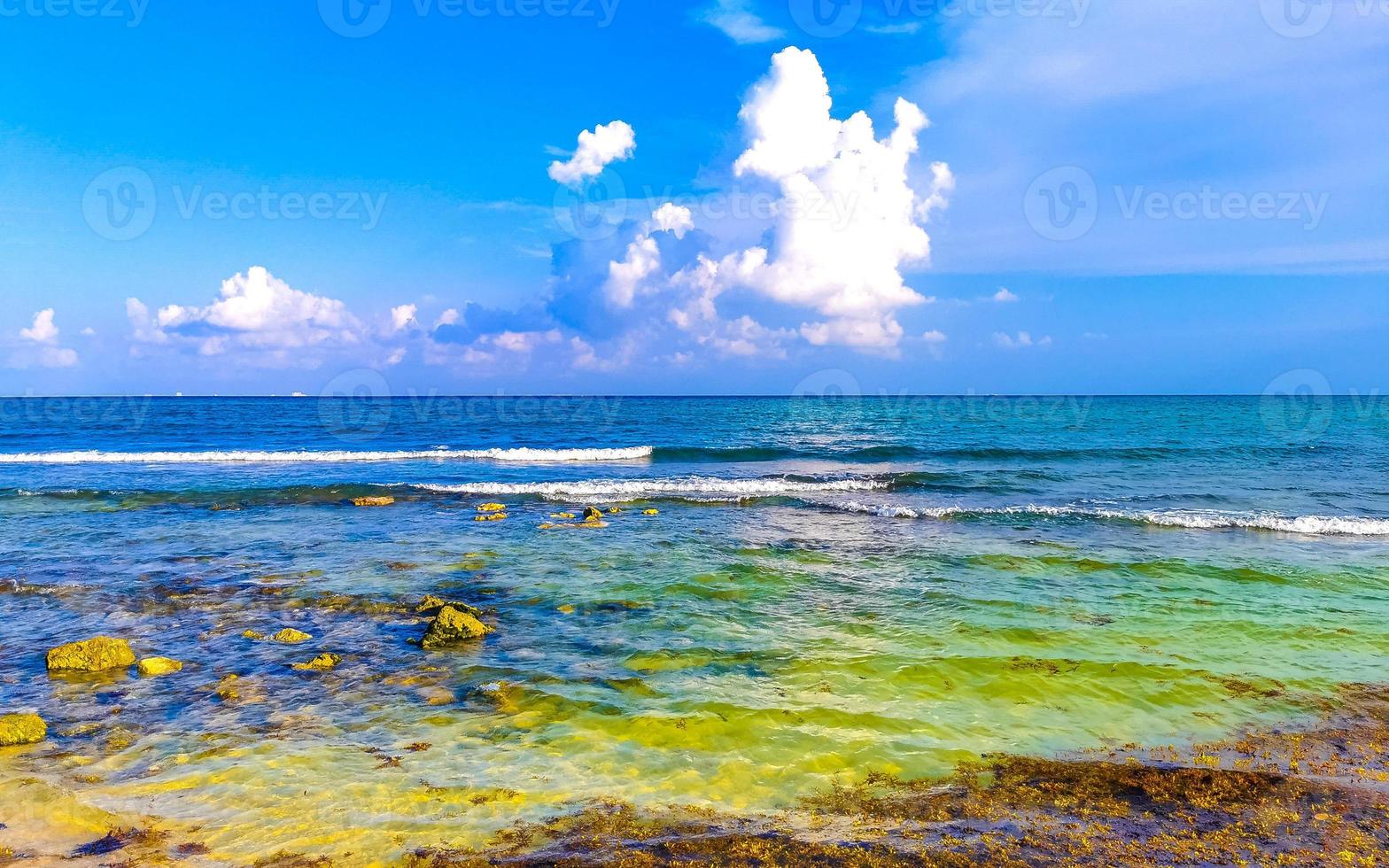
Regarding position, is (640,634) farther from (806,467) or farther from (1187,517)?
(806,467)

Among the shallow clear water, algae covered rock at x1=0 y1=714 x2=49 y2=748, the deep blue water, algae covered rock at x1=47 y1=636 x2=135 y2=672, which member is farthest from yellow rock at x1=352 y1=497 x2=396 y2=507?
algae covered rock at x1=0 y1=714 x2=49 y2=748

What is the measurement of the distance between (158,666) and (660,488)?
860 inches

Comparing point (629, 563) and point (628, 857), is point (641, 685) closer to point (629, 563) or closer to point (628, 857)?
point (628, 857)

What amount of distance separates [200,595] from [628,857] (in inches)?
503

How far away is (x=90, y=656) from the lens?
411 inches

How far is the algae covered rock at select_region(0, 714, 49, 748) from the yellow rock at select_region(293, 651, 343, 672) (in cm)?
283

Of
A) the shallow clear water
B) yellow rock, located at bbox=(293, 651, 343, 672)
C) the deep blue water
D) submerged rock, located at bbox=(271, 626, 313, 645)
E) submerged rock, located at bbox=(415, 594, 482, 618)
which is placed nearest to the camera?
the shallow clear water

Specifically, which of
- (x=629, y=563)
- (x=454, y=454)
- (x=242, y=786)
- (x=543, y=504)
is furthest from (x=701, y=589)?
(x=454, y=454)

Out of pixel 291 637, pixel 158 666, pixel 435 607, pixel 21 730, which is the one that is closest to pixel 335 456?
pixel 435 607

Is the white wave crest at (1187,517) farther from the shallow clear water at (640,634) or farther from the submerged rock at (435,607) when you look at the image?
the submerged rock at (435,607)

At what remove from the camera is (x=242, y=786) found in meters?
7.11

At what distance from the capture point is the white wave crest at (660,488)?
2930 cm

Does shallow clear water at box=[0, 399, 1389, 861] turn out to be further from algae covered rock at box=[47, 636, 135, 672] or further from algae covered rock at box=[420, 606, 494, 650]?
algae covered rock at box=[420, 606, 494, 650]

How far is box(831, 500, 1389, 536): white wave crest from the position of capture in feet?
73.2
